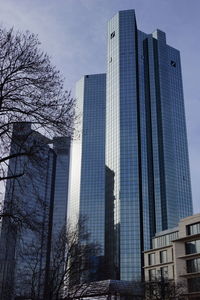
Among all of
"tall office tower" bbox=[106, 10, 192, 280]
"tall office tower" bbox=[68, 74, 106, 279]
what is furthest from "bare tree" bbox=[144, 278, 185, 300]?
"tall office tower" bbox=[68, 74, 106, 279]

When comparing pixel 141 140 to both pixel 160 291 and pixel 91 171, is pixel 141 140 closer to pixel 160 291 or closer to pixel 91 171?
pixel 91 171

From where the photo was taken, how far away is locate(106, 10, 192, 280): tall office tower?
142250 millimetres

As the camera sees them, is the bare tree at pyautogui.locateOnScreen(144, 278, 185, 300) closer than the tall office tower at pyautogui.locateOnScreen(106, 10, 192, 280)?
Yes

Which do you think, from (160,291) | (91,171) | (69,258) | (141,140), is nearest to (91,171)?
(91,171)

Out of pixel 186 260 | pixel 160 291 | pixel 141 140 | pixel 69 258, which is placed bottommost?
pixel 160 291

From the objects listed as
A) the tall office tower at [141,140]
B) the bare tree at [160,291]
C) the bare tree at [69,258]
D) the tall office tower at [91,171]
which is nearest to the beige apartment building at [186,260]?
the bare tree at [160,291]

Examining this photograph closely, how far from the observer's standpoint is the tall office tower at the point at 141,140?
5600 inches

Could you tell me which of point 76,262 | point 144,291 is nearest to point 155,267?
point 144,291

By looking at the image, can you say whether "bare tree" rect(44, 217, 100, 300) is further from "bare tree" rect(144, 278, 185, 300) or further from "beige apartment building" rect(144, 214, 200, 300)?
"beige apartment building" rect(144, 214, 200, 300)

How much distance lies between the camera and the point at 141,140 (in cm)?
15762

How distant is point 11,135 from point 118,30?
171568mm

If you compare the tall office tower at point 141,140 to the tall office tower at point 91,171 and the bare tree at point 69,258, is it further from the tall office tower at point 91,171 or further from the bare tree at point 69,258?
the bare tree at point 69,258

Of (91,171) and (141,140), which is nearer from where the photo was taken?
(141,140)

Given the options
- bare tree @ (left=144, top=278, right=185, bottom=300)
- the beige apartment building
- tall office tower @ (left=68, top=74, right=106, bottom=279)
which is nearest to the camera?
bare tree @ (left=144, top=278, right=185, bottom=300)
